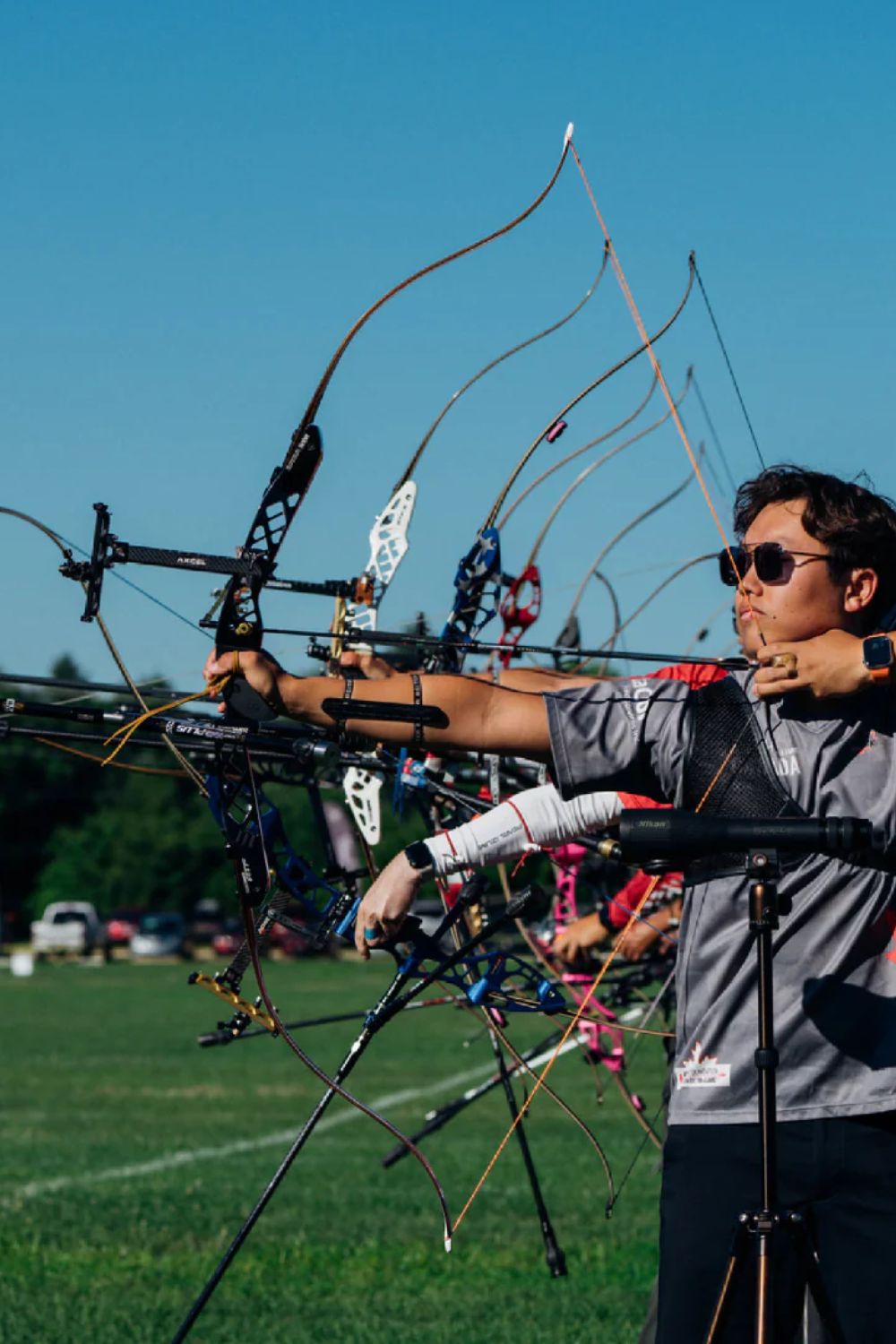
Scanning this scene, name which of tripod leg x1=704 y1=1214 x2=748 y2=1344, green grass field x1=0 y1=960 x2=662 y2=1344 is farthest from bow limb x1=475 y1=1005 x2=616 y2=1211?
green grass field x1=0 y1=960 x2=662 y2=1344

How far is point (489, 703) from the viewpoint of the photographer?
372 centimetres

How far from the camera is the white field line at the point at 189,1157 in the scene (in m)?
12.7

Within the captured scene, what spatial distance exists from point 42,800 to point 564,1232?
105m

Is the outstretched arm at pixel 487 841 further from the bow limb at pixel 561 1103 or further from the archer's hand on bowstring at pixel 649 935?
the archer's hand on bowstring at pixel 649 935

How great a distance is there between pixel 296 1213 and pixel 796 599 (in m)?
8.75

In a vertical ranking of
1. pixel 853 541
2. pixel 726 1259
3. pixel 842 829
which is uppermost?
pixel 853 541

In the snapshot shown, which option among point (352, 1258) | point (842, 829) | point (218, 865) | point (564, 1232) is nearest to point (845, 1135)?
point (842, 829)

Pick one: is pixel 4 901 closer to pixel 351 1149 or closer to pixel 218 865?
pixel 218 865

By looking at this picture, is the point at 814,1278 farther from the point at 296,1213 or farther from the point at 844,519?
the point at 296,1213

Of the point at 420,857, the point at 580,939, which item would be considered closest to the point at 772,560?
the point at 420,857

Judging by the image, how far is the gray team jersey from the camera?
11.2 feet

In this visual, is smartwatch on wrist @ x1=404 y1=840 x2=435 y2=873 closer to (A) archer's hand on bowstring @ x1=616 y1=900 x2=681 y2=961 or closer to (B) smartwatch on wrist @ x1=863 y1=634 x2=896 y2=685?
(B) smartwatch on wrist @ x1=863 y1=634 x2=896 y2=685

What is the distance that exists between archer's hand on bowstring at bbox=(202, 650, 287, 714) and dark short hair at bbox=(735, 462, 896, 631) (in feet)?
2.88

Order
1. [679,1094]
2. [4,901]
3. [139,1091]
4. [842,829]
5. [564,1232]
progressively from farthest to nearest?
[4,901], [139,1091], [564,1232], [679,1094], [842,829]
